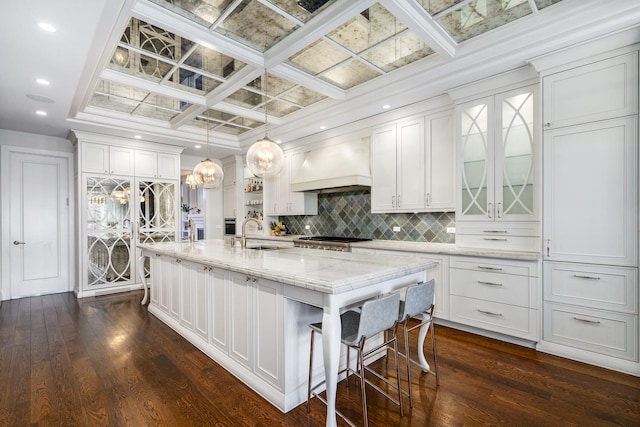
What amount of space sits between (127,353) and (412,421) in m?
2.45

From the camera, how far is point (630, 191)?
2311 mm

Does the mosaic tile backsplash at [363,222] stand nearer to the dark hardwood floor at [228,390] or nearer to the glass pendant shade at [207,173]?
the dark hardwood floor at [228,390]

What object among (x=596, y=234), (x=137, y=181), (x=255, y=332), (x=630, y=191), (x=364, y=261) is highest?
(x=137, y=181)

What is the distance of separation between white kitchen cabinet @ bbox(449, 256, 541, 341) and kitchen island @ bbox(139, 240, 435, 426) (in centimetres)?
104

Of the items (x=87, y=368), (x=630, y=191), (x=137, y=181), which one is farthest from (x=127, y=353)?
(x=630, y=191)

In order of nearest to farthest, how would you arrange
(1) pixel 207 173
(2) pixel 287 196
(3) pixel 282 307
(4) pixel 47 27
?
(3) pixel 282 307 < (4) pixel 47 27 < (1) pixel 207 173 < (2) pixel 287 196

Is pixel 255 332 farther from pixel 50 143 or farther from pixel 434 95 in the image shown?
pixel 50 143

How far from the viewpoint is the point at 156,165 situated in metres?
5.56

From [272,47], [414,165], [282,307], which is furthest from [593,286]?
[272,47]

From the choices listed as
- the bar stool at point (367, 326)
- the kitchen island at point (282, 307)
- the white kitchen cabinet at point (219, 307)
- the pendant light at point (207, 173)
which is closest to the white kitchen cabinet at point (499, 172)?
the kitchen island at point (282, 307)

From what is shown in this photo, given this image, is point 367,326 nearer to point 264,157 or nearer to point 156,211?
point 264,157

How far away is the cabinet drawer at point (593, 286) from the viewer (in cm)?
232

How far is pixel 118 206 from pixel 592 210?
6172mm

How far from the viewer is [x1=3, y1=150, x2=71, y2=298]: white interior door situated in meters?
4.79
